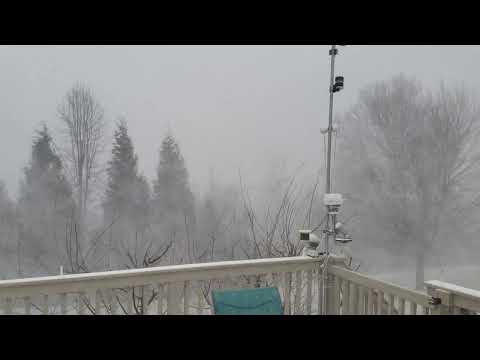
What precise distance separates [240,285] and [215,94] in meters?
3.48

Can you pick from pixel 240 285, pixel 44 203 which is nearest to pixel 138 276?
pixel 240 285

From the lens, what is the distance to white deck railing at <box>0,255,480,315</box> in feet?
5.13

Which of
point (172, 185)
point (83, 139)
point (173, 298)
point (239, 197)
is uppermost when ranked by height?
point (83, 139)

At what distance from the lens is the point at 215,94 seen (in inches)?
205

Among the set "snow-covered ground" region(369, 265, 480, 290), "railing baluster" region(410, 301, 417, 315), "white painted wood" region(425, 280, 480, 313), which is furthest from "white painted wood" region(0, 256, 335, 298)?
"snow-covered ground" region(369, 265, 480, 290)

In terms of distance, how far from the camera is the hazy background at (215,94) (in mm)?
4441

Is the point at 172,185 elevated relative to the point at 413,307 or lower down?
elevated

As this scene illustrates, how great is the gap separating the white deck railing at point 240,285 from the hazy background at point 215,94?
260cm

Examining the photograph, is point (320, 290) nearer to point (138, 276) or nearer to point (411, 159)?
point (138, 276)

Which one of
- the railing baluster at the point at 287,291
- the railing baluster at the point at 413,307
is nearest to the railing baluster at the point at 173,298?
the railing baluster at the point at 287,291

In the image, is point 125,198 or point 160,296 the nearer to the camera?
point 160,296

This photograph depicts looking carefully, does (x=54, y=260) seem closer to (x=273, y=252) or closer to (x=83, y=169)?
(x=83, y=169)
